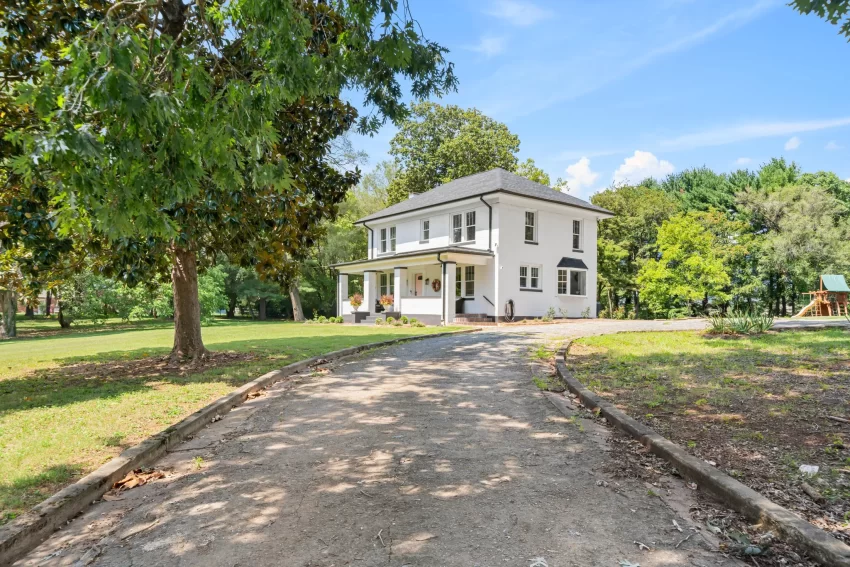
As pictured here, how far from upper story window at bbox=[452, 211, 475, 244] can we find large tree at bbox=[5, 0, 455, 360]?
16.7m

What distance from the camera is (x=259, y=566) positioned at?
8.63 ft

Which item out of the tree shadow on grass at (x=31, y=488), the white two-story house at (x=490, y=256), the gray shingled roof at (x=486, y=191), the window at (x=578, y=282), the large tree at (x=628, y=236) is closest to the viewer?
the tree shadow on grass at (x=31, y=488)

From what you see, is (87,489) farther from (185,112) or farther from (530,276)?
(530,276)

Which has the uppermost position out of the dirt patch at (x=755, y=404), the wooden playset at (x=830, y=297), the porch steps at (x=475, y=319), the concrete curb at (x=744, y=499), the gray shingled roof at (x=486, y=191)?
the gray shingled roof at (x=486, y=191)

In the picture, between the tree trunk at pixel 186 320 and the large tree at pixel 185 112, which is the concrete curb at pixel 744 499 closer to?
the large tree at pixel 185 112

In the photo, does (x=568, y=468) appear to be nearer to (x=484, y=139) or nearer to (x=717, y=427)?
(x=717, y=427)

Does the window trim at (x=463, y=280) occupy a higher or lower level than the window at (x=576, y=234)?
lower

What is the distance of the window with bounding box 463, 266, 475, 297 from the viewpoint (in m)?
24.6

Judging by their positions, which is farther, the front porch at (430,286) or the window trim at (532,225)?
the window trim at (532,225)

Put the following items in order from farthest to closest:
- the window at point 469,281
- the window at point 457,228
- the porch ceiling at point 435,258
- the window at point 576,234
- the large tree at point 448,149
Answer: the large tree at point 448,149, the window at point 576,234, the window at point 457,228, the window at point 469,281, the porch ceiling at point 435,258

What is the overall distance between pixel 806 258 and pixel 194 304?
33.2m

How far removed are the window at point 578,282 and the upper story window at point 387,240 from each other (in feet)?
34.3

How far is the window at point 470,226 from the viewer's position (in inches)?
973

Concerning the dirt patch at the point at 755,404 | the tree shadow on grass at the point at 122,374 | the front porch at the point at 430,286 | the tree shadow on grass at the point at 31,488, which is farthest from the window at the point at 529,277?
the tree shadow on grass at the point at 31,488
